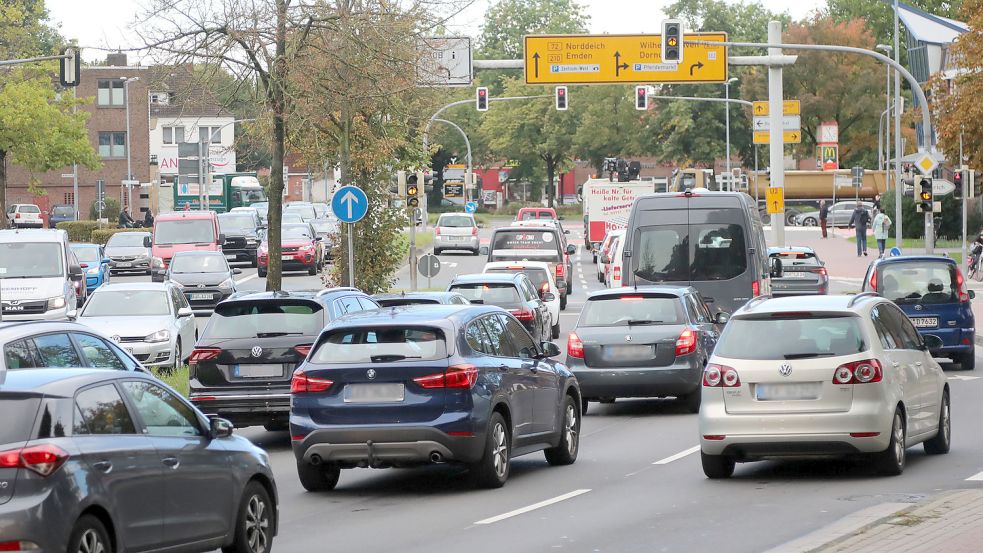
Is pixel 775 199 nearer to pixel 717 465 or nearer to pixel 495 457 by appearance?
pixel 717 465

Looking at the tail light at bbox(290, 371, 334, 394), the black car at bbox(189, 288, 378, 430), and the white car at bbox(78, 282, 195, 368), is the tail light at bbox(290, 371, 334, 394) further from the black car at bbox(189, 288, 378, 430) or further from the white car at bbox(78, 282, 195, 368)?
the white car at bbox(78, 282, 195, 368)

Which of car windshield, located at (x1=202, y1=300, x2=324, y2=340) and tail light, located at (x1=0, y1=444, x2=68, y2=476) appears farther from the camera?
car windshield, located at (x1=202, y1=300, x2=324, y2=340)

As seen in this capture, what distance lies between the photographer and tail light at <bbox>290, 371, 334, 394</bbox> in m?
12.7

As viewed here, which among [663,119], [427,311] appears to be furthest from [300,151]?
[663,119]

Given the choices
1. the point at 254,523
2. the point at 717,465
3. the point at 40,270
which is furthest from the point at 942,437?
the point at 40,270

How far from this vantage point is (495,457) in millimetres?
12938

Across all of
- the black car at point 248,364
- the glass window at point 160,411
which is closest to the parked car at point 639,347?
the black car at point 248,364

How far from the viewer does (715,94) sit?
110 metres

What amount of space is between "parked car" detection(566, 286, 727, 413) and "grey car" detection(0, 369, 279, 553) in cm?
906

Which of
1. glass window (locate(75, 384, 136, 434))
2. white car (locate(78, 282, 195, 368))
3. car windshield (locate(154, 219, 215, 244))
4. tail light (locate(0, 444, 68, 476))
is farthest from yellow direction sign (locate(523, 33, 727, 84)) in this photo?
tail light (locate(0, 444, 68, 476))

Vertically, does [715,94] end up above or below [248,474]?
above

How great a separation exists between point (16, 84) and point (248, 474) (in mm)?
60573

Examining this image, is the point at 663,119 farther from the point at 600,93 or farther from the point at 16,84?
the point at 16,84

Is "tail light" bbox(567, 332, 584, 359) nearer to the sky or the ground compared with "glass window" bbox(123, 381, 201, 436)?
nearer to the ground
